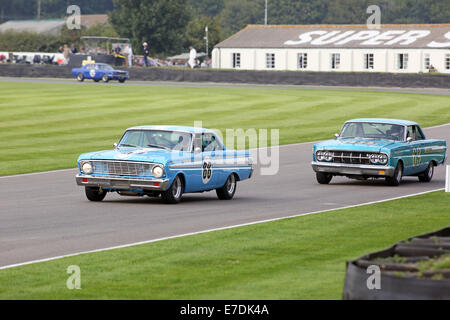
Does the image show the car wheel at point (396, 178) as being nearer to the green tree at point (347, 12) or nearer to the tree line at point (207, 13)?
the tree line at point (207, 13)

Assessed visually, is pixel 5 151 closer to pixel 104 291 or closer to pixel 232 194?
pixel 232 194

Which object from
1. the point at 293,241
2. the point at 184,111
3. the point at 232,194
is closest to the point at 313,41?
the point at 184,111

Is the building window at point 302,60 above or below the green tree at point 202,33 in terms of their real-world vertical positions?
below

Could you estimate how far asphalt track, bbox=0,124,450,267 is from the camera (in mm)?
11625

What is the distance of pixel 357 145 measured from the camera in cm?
1950

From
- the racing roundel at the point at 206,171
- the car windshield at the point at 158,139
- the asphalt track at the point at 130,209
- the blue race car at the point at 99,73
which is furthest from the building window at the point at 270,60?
the racing roundel at the point at 206,171

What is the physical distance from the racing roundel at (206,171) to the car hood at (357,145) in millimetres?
3948

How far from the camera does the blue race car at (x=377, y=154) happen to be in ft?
63.2

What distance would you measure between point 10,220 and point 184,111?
2822 cm

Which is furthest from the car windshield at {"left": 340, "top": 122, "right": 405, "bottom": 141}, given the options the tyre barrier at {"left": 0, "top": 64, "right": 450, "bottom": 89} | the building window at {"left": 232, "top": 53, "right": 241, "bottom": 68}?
the building window at {"left": 232, "top": 53, "right": 241, "bottom": 68}

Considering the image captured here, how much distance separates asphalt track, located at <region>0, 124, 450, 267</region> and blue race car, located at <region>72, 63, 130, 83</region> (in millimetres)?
44087

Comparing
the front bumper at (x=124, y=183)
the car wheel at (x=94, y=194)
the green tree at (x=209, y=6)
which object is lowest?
the car wheel at (x=94, y=194)

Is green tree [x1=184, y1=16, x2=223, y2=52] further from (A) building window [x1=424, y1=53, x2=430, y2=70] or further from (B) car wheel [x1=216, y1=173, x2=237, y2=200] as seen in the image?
(B) car wheel [x1=216, y1=173, x2=237, y2=200]

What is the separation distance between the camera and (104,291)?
27.6ft
